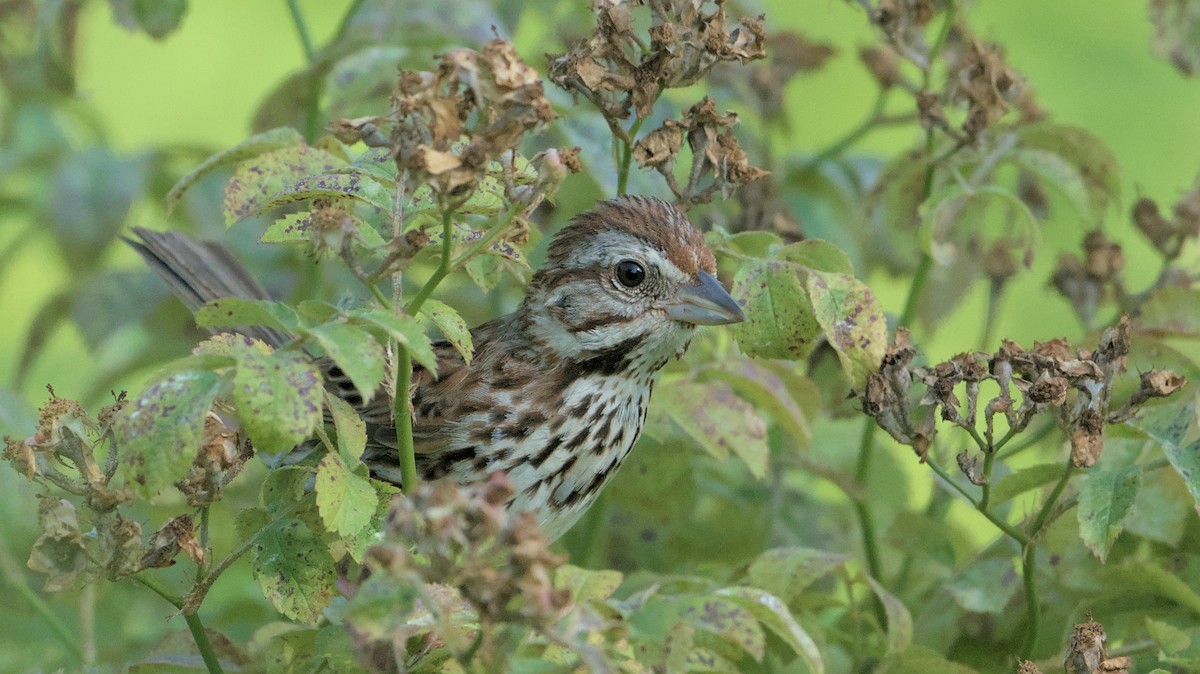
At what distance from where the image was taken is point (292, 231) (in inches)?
75.6

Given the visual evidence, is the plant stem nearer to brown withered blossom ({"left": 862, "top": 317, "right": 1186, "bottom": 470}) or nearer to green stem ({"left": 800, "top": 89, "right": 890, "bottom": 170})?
brown withered blossom ({"left": 862, "top": 317, "right": 1186, "bottom": 470})

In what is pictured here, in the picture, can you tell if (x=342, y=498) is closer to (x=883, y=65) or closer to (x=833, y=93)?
(x=883, y=65)

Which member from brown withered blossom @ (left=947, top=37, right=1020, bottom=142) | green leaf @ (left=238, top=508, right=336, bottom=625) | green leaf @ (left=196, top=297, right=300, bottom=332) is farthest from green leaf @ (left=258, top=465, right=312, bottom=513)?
brown withered blossom @ (left=947, top=37, right=1020, bottom=142)

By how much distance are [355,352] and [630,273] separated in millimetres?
1091

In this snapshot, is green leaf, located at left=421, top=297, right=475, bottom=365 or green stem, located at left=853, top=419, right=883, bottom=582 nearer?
green leaf, located at left=421, top=297, right=475, bottom=365

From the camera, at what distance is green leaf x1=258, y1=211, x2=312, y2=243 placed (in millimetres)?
1916

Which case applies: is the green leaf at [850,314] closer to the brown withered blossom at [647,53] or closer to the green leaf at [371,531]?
the brown withered blossom at [647,53]

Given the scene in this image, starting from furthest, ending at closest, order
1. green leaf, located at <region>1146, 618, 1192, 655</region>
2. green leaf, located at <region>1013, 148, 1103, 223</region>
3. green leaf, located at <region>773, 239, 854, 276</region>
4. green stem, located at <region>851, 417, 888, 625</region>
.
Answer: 1. green stem, located at <region>851, 417, 888, 625</region>
2. green leaf, located at <region>1013, 148, 1103, 223</region>
3. green leaf, located at <region>773, 239, 854, 276</region>
4. green leaf, located at <region>1146, 618, 1192, 655</region>

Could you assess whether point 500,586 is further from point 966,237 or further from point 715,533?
point 966,237

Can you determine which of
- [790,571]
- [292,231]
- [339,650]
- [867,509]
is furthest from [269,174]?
[867,509]

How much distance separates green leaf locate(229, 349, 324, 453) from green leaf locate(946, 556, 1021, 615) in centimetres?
122

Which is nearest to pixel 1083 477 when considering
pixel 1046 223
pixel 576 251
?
pixel 576 251

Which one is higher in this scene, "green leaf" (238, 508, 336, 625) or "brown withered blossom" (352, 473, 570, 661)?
"brown withered blossom" (352, 473, 570, 661)

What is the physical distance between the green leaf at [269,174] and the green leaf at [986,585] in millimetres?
1161
